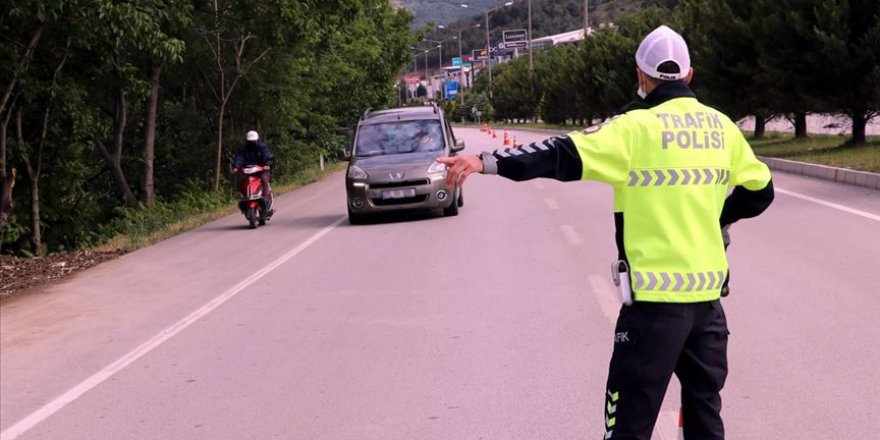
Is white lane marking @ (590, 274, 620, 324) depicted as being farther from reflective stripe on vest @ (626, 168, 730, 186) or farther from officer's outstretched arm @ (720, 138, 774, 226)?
reflective stripe on vest @ (626, 168, 730, 186)

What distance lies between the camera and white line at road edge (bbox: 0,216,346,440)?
6823mm

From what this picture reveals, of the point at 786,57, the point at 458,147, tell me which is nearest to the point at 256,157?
the point at 458,147

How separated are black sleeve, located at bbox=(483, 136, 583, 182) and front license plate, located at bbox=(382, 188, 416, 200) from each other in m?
13.8

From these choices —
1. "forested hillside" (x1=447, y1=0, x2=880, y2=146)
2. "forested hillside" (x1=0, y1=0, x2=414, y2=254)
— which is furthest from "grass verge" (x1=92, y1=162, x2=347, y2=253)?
"forested hillside" (x1=447, y1=0, x2=880, y2=146)

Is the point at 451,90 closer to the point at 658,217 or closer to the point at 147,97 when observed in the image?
the point at 147,97

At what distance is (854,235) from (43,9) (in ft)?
34.6

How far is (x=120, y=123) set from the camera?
23.8m

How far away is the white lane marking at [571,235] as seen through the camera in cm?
1379

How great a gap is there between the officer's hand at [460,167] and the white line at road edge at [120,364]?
3.94 m

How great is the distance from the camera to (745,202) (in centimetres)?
421

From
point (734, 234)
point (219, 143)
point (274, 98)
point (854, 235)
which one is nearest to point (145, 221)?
point (219, 143)

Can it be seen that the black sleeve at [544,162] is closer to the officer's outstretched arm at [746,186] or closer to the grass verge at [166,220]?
the officer's outstretched arm at [746,186]

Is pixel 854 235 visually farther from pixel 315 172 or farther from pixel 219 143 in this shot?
pixel 315 172

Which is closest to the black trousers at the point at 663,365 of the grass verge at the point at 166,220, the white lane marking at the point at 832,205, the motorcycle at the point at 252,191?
the white lane marking at the point at 832,205
